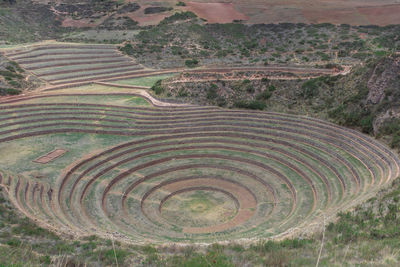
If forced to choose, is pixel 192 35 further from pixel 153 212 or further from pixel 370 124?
pixel 153 212

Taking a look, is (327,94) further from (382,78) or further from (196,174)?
(196,174)

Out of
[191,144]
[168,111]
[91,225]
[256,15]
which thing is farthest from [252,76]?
[256,15]

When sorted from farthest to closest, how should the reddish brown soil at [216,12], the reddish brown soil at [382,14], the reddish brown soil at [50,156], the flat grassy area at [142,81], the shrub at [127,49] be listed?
the reddish brown soil at [216,12] → the reddish brown soil at [382,14] → the shrub at [127,49] → the flat grassy area at [142,81] → the reddish brown soil at [50,156]

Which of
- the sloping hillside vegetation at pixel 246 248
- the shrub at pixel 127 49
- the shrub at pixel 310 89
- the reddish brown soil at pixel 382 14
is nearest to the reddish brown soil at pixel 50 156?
the sloping hillside vegetation at pixel 246 248

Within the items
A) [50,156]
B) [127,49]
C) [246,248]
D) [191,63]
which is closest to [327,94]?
[246,248]

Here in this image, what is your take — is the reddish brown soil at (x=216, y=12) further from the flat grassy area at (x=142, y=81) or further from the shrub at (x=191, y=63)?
the flat grassy area at (x=142, y=81)
